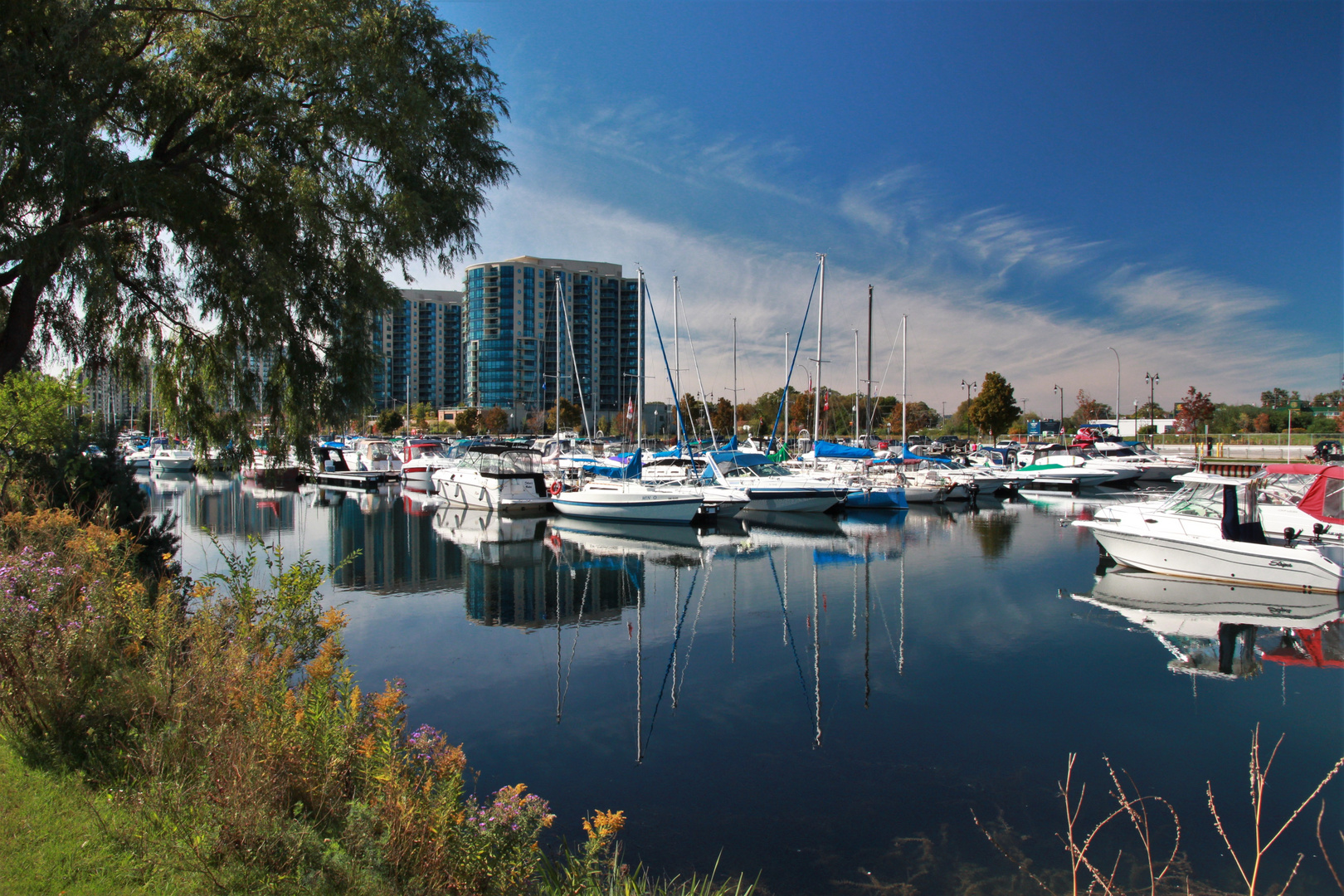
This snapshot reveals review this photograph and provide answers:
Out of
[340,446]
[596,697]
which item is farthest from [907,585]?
[340,446]

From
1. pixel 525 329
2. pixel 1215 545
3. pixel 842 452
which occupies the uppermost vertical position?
pixel 525 329

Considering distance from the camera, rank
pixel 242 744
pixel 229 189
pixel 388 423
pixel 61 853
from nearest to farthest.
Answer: pixel 61 853, pixel 242 744, pixel 229 189, pixel 388 423

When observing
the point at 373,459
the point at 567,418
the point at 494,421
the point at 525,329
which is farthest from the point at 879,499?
the point at 525,329

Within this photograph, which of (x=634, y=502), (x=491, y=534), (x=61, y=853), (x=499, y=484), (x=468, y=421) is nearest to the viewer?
(x=61, y=853)

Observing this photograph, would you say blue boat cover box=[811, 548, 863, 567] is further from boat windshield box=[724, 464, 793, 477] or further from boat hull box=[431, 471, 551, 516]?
boat hull box=[431, 471, 551, 516]

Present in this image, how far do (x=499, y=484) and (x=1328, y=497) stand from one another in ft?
94.7

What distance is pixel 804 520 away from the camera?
31.9m

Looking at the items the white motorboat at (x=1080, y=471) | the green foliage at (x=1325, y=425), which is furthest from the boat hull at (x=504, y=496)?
the green foliage at (x=1325, y=425)

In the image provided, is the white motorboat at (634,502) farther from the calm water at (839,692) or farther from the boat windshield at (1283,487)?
the boat windshield at (1283,487)

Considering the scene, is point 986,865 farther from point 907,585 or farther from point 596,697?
point 907,585

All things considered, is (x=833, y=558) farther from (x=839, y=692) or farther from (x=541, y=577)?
(x=839, y=692)

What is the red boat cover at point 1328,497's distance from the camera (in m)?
19.1

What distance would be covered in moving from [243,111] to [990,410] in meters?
71.0

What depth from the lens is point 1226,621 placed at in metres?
14.4
